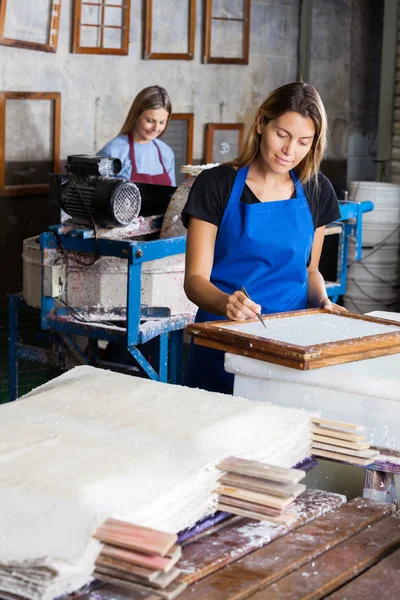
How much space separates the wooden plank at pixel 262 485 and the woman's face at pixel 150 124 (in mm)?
4721

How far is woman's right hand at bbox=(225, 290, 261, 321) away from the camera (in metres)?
2.52

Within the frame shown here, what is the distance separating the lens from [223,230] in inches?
116

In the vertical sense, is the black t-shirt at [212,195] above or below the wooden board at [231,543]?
above

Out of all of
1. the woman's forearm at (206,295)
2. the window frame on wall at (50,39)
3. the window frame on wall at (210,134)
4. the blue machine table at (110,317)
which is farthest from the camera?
the window frame on wall at (210,134)

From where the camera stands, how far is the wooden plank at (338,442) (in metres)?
1.94

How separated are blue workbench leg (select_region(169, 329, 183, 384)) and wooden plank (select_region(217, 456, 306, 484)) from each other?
370cm

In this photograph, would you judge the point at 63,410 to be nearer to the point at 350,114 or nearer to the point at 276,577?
the point at 276,577

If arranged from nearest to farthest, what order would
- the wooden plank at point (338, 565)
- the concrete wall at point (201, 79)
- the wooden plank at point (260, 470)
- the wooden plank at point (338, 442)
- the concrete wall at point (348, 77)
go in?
the wooden plank at point (338, 565), the wooden plank at point (260, 470), the wooden plank at point (338, 442), the concrete wall at point (201, 79), the concrete wall at point (348, 77)

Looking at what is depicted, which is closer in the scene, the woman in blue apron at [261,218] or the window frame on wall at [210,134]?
the woman in blue apron at [261,218]

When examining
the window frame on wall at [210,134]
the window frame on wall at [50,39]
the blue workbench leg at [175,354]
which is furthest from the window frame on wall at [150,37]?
the blue workbench leg at [175,354]

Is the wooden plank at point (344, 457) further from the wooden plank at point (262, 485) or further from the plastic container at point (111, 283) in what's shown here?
the plastic container at point (111, 283)

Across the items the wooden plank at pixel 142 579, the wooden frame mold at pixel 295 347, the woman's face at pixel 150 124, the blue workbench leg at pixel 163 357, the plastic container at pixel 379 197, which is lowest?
the blue workbench leg at pixel 163 357

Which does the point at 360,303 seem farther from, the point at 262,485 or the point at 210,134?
the point at 262,485

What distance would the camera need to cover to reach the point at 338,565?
162 cm
